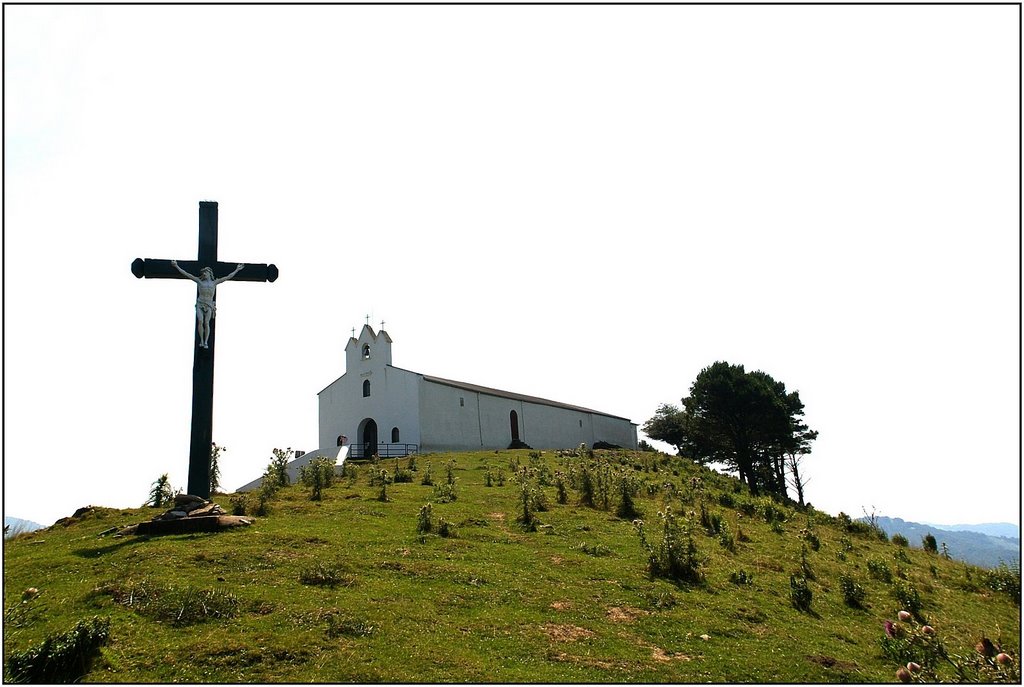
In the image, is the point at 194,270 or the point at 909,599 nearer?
the point at 909,599

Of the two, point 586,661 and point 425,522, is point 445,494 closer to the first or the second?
point 425,522

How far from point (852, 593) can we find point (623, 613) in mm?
4679

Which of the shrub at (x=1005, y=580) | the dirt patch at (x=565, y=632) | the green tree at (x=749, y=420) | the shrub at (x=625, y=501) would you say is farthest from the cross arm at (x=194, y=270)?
the green tree at (x=749, y=420)

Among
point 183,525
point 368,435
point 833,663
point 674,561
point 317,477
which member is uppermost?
point 368,435

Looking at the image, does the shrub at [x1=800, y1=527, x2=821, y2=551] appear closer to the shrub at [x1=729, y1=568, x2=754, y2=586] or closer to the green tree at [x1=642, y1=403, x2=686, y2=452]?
the shrub at [x1=729, y1=568, x2=754, y2=586]

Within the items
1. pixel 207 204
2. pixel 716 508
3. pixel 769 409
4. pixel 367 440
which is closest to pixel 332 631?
pixel 207 204

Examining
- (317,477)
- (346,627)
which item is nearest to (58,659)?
(346,627)

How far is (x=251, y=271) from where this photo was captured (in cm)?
1533

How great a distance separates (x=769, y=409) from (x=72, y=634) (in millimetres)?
40120

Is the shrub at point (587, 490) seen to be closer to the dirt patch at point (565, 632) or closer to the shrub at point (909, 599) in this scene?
the shrub at point (909, 599)

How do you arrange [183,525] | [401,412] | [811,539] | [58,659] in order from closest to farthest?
[58,659], [183,525], [811,539], [401,412]

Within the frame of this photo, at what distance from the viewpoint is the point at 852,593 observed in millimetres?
10719

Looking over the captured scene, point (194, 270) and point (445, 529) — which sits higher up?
point (194, 270)

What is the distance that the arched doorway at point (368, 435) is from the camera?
37.4m
